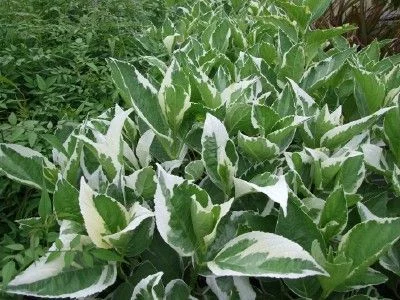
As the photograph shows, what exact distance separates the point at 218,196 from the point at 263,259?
236 millimetres

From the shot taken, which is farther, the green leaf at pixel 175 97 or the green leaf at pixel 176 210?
Result: the green leaf at pixel 175 97

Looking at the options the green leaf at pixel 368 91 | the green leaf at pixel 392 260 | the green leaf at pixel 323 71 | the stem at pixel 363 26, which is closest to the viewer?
the green leaf at pixel 392 260

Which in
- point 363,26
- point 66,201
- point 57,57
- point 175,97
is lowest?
point 363,26

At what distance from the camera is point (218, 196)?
42.3 inches

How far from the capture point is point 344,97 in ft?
4.86

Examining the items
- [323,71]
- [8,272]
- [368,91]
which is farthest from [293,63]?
[8,272]

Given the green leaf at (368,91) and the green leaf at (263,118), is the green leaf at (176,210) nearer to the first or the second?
the green leaf at (263,118)

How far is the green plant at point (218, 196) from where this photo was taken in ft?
2.86

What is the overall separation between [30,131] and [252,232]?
0.60 metres

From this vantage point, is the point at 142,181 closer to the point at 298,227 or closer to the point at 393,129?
the point at 298,227

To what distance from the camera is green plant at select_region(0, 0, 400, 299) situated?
2.86 ft

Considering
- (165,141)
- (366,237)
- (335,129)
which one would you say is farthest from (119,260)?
(335,129)

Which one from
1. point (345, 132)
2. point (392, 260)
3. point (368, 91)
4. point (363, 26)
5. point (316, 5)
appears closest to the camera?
point (392, 260)

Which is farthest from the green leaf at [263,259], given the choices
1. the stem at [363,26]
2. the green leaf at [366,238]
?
the stem at [363,26]
